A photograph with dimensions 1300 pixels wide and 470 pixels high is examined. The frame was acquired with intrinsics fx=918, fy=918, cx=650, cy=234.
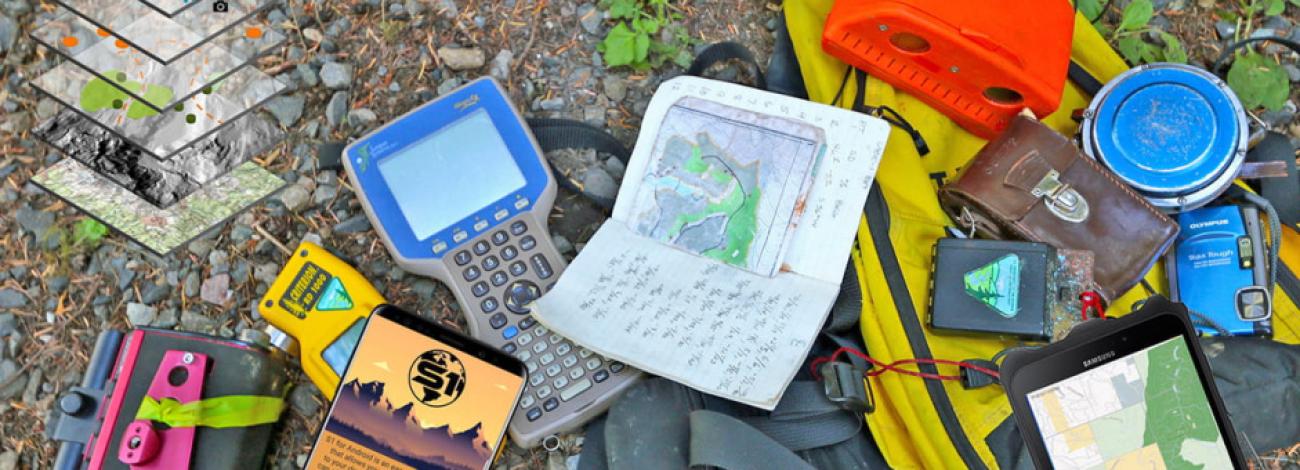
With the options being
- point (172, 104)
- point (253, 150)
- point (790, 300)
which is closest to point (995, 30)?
point (790, 300)

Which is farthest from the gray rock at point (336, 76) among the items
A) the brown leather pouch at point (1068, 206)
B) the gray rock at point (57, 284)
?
the brown leather pouch at point (1068, 206)

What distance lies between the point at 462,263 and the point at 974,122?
92 cm

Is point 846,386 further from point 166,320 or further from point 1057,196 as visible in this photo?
point 166,320

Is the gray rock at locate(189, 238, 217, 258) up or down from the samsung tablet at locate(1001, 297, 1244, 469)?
down

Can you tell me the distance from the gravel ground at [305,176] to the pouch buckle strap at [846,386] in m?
0.46

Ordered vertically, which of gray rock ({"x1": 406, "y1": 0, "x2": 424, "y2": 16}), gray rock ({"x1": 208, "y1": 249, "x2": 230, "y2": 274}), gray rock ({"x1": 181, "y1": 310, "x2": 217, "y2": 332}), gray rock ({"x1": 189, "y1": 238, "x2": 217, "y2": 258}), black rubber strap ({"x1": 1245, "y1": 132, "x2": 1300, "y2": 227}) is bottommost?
gray rock ({"x1": 181, "y1": 310, "x2": 217, "y2": 332})

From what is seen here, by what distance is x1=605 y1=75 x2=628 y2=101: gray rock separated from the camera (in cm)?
175

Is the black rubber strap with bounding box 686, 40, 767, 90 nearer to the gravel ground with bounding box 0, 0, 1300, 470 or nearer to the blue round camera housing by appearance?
the gravel ground with bounding box 0, 0, 1300, 470

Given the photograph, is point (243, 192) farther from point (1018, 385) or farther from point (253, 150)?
point (1018, 385)

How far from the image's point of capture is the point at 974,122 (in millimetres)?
1615

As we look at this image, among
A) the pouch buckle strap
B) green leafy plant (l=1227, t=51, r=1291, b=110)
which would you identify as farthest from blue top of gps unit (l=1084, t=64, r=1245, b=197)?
the pouch buckle strap

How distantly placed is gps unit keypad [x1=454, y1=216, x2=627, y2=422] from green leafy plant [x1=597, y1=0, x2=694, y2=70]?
0.40 metres

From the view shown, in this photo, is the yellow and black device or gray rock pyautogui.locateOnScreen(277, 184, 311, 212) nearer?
the yellow and black device

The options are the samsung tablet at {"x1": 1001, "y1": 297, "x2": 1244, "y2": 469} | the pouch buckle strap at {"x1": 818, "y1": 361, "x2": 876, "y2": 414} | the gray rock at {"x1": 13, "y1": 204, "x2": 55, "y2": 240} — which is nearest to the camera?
the samsung tablet at {"x1": 1001, "y1": 297, "x2": 1244, "y2": 469}
